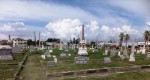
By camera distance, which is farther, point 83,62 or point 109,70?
point 83,62

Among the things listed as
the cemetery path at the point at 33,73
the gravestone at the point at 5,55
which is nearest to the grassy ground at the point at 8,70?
the cemetery path at the point at 33,73

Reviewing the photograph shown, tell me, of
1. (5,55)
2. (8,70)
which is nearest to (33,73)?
(8,70)

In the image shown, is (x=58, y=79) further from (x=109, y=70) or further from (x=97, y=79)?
(x=109, y=70)

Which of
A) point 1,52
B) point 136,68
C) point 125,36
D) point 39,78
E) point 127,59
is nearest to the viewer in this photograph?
point 39,78

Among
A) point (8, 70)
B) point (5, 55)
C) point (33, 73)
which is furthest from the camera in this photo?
point (5, 55)

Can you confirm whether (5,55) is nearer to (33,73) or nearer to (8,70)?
(8,70)

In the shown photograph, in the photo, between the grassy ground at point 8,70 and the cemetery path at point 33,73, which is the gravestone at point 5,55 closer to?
the grassy ground at point 8,70

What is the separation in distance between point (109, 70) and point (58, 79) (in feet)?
16.1

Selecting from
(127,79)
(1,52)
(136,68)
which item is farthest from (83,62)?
(1,52)

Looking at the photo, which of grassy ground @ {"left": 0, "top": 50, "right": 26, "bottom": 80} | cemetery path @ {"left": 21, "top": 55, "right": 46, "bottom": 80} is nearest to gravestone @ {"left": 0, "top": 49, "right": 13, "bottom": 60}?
grassy ground @ {"left": 0, "top": 50, "right": 26, "bottom": 80}

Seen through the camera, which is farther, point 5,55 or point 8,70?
point 5,55

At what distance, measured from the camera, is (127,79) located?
15.4m

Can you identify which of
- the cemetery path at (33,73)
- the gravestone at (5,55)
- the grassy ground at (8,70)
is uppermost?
the gravestone at (5,55)

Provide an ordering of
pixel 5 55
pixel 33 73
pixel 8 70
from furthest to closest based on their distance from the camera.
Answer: pixel 5 55 < pixel 8 70 < pixel 33 73
